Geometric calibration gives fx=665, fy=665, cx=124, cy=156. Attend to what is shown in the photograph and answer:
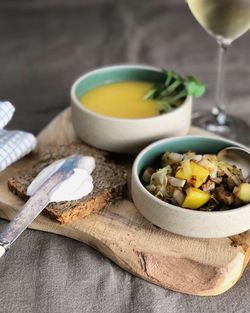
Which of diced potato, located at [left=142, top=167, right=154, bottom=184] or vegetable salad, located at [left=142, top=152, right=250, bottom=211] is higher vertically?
vegetable salad, located at [left=142, top=152, right=250, bottom=211]

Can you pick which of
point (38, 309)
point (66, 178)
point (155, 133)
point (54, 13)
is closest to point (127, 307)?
point (38, 309)

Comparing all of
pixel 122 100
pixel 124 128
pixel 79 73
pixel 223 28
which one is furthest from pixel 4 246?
pixel 79 73

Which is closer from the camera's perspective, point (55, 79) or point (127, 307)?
point (127, 307)

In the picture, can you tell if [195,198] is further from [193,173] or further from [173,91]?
[173,91]

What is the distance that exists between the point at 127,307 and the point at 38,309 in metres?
0.13

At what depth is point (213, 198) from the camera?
1.08 m

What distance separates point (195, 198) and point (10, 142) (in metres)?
0.41

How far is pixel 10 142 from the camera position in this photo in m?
1.29

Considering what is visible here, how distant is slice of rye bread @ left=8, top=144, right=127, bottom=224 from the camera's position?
3.72ft

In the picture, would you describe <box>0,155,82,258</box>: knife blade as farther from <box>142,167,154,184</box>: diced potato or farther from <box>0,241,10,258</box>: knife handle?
<box>142,167,154,184</box>: diced potato

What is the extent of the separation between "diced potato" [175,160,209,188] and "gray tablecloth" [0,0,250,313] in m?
0.17

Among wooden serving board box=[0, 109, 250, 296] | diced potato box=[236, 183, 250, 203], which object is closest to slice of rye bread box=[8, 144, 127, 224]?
wooden serving board box=[0, 109, 250, 296]

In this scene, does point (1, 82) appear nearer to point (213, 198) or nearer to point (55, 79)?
point (55, 79)

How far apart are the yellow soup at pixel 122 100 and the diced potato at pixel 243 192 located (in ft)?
1.11
